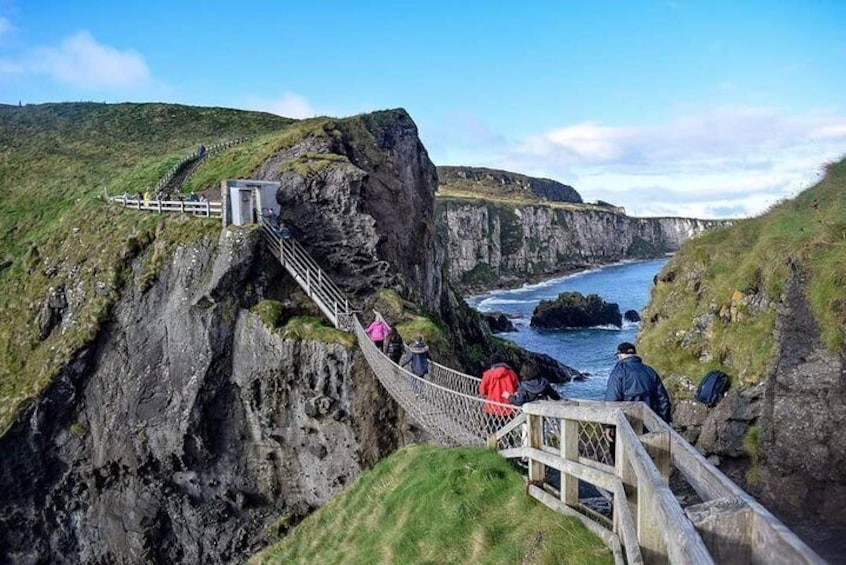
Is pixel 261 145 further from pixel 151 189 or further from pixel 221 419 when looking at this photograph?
pixel 221 419

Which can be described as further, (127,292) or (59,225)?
(59,225)

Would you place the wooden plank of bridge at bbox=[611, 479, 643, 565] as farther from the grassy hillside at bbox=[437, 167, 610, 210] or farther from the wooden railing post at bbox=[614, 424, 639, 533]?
the grassy hillside at bbox=[437, 167, 610, 210]

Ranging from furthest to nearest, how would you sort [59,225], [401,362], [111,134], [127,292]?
[111,134]
[59,225]
[127,292]
[401,362]

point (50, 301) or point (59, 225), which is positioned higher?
point (59, 225)

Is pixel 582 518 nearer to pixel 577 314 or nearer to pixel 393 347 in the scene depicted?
pixel 393 347

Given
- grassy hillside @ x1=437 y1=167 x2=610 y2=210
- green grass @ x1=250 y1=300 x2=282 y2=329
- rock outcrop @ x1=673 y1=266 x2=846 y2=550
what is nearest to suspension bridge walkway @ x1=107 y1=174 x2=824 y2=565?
rock outcrop @ x1=673 y1=266 x2=846 y2=550

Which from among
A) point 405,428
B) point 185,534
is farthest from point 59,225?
point 405,428

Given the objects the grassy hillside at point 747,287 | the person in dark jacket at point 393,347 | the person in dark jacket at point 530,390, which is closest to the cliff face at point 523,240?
the grassy hillside at point 747,287
